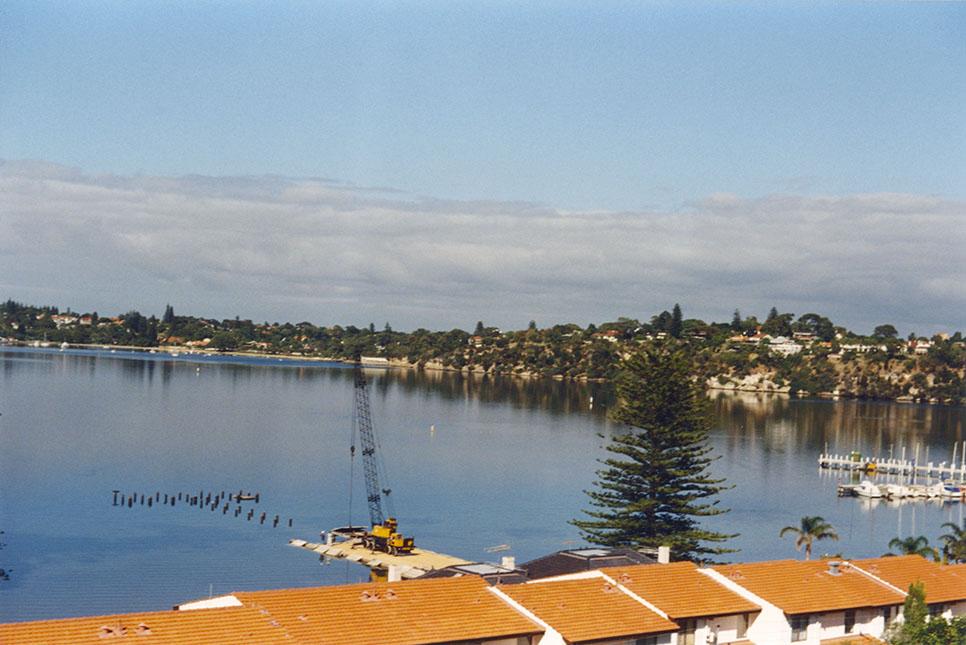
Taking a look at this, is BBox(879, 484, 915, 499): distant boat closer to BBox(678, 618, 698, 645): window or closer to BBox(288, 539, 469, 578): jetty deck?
BBox(288, 539, 469, 578): jetty deck

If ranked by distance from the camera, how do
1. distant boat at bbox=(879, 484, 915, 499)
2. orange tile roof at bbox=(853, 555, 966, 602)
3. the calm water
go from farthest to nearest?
1. distant boat at bbox=(879, 484, 915, 499)
2. the calm water
3. orange tile roof at bbox=(853, 555, 966, 602)

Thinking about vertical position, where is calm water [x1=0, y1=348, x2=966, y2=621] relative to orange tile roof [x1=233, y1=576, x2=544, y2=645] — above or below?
below

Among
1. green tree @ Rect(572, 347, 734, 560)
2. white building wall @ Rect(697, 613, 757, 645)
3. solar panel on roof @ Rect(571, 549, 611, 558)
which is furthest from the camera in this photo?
green tree @ Rect(572, 347, 734, 560)

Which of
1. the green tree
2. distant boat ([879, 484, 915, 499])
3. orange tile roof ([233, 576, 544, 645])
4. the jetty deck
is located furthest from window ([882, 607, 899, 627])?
distant boat ([879, 484, 915, 499])

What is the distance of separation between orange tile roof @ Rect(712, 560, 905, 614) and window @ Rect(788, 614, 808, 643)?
0.43 metres

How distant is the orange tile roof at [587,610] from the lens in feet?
112

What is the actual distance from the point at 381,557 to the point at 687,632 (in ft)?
173

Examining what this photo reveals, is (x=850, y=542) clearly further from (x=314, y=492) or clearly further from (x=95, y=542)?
(x=95, y=542)

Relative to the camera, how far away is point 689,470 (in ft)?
239

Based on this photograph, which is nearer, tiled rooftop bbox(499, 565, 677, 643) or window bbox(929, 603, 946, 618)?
tiled rooftop bbox(499, 565, 677, 643)

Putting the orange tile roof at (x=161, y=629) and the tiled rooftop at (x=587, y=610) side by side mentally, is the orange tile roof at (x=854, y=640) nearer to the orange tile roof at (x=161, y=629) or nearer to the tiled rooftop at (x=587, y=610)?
the tiled rooftop at (x=587, y=610)

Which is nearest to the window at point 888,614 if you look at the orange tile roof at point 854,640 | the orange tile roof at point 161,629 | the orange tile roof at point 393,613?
the orange tile roof at point 854,640

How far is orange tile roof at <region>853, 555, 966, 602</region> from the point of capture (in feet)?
138

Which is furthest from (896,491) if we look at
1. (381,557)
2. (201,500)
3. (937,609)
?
(937,609)
